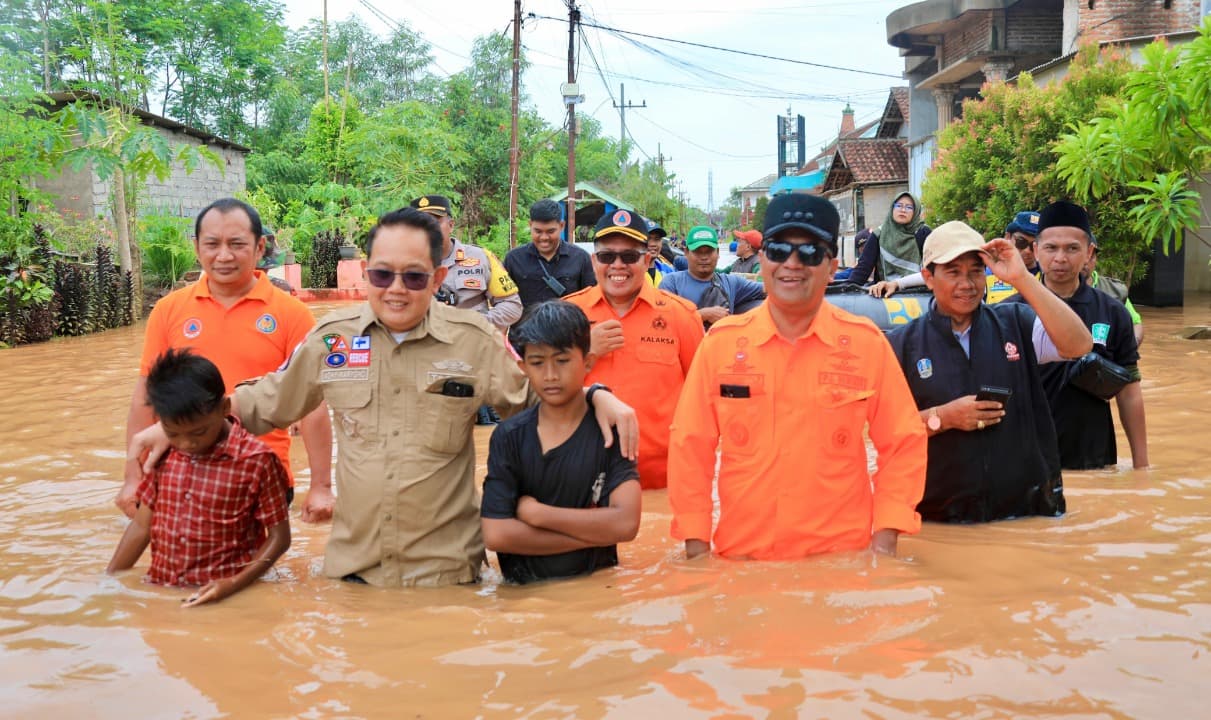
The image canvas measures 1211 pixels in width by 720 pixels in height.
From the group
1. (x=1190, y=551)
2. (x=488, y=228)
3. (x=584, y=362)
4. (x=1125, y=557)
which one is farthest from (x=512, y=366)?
(x=488, y=228)

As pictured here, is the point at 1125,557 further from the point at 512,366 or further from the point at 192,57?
the point at 192,57

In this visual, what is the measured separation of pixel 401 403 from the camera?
12.7 ft

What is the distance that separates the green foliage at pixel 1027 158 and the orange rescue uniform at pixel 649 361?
11.3m

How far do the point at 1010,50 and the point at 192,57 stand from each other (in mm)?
32721

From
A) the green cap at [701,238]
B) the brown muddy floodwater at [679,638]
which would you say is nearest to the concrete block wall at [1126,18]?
the green cap at [701,238]

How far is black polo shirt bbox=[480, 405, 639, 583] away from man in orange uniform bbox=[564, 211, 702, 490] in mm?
1757

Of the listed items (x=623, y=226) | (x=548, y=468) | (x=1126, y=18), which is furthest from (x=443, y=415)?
(x=1126, y=18)

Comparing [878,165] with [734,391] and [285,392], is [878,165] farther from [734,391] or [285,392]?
[285,392]

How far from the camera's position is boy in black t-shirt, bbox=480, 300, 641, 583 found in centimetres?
377

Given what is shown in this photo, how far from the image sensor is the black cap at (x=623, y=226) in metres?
5.56

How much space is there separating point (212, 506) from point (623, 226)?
8.49 ft

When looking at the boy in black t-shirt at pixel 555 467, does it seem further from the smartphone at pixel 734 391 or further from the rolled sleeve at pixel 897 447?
the rolled sleeve at pixel 897 447

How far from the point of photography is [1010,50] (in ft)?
80.0

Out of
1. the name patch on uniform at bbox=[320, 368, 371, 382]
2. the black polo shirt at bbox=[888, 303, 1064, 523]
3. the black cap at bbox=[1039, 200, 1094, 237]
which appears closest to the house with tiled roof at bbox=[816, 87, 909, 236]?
the black cap at bbox=[1039, 200, 1094, 237]
